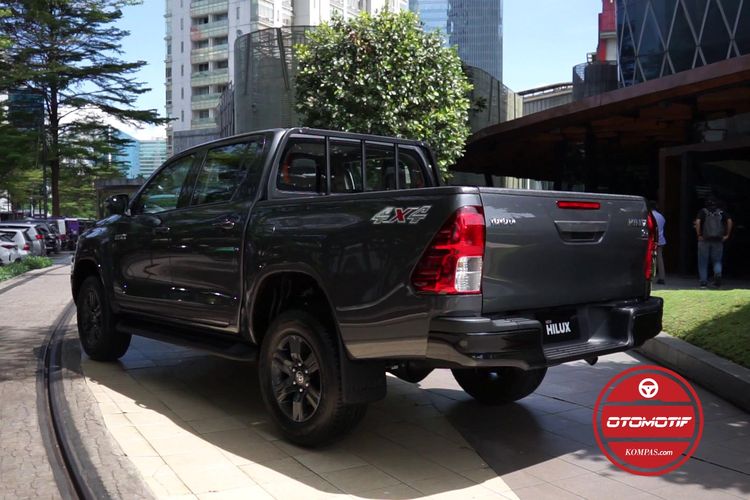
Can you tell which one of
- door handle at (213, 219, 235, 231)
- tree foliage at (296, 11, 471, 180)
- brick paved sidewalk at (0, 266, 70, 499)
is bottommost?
brick paved sidewalk at (0, 266, 70, 499)

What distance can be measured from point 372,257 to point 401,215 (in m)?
0.31

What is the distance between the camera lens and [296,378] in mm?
4551

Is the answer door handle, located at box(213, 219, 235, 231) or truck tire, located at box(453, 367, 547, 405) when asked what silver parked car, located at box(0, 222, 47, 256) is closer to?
door handle, located at box(213, 219, 235, 231)

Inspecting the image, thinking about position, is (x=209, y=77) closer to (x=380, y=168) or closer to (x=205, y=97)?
(x=205, y=97)

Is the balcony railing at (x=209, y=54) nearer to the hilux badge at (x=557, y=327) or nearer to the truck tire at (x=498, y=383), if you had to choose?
the truck tire at (x=498, y=383)

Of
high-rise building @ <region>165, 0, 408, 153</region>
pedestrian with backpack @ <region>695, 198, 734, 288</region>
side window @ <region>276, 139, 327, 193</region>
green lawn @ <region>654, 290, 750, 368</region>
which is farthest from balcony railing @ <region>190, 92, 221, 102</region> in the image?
side window @ <region>276, 139, 327, 193</region>

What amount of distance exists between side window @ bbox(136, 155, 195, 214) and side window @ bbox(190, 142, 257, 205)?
0.31 m

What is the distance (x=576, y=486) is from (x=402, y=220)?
1816 mm

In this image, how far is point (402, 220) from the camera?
153 inches

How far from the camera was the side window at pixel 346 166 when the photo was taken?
5.67 m

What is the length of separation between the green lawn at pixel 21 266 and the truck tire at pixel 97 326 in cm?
1198

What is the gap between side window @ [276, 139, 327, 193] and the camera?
17.4 ft

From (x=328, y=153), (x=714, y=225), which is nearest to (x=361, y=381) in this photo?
(x=328, y=153)

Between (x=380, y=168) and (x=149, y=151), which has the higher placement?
(x=149, y=151)
